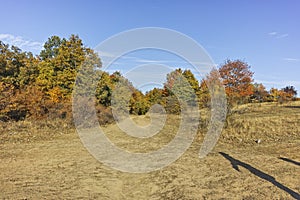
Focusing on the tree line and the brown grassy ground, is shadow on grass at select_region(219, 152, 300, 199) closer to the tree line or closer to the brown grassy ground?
the brown grassy ground

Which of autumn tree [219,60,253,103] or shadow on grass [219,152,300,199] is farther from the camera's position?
autumn tree [219,60,253,103]

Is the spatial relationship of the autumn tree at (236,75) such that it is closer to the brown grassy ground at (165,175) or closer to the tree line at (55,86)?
the tree line at (55,86)

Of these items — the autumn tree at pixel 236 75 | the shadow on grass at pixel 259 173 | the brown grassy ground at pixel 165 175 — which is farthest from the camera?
the autumn tree at pixel 236 75

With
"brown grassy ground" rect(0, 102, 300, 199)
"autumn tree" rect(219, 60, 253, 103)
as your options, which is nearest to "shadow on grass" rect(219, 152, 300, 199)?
"brown grassy ground" rect(0, 102, 300, 199)

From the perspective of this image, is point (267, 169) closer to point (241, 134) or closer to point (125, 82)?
point (241, 134)

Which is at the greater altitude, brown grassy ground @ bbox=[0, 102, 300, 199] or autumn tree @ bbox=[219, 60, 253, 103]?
autumn tree @ bbox=[219, 60, 253, 103]

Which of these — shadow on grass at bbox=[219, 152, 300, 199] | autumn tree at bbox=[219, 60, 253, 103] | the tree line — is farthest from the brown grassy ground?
autumn tree at bbox=[219, 60, 253, 103]

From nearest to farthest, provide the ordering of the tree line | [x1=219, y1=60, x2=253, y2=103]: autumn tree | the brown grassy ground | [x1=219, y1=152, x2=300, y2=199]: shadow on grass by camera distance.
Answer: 1. [x1=219, y1=152, x2=300, y2=199]: shadow on grass
2. the brown grassy ground
3. the tree line
4. [x1=219, y1=60, x2=253, y2=103]: autumn tree

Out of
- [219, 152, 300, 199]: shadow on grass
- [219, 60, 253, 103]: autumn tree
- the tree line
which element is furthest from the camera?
[219, 60, 253, 103]: autumn tree

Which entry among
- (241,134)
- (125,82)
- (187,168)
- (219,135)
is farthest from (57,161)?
(125,82)

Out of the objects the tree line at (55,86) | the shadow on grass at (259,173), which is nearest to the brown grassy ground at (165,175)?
the shadow on grass at (259,173)

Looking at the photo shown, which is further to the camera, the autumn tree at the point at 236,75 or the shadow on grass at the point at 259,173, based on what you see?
the autumn tree at the point at 236,75

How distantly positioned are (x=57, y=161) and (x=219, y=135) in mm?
7572

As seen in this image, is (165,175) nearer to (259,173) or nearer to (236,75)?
(259,173)
